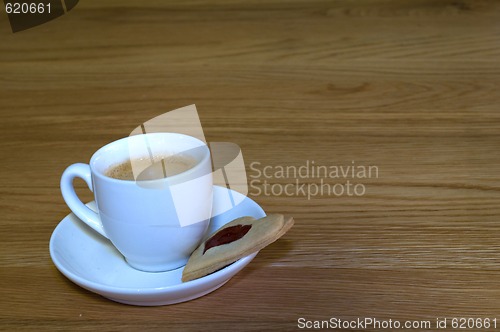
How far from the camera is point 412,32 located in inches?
57.9

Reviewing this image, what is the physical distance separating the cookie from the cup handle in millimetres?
120

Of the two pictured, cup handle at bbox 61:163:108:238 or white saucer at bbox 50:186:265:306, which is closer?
white saucer at bbox 50:186:265:306

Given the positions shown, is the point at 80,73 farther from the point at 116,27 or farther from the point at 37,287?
the point at 37,287

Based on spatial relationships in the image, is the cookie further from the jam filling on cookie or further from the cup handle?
the cup handle

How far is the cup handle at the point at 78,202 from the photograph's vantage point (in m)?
0.73

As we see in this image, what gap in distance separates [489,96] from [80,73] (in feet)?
2.51

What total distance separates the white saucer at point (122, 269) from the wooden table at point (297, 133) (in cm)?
2

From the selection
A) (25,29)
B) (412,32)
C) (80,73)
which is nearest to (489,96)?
(412,32)

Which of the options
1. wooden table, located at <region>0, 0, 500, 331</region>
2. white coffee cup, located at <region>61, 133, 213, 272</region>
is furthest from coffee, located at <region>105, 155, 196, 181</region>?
wooden table, located at <region>0, 0, 500, 331</region>

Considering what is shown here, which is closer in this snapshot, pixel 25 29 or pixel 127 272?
pixel 127 272

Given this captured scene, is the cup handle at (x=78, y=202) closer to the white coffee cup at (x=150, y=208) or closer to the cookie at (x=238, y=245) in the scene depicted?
the white coffee cup at (x=150, y=208)

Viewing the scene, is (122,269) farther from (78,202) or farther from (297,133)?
(297,133)

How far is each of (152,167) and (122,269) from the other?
4.4 inches

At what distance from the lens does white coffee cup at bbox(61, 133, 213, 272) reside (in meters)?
0.66
